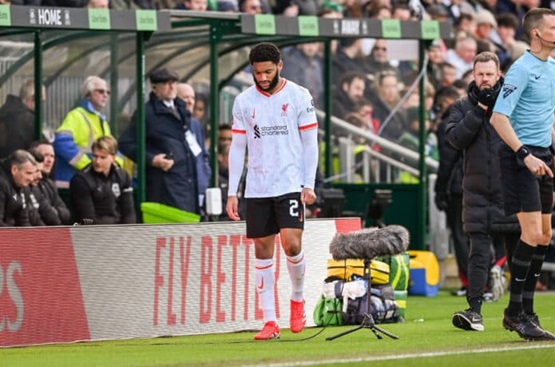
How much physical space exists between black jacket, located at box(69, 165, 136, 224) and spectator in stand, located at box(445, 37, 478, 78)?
8.34 meters

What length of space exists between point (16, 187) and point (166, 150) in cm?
260

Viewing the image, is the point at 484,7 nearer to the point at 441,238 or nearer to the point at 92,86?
the point at 441,238

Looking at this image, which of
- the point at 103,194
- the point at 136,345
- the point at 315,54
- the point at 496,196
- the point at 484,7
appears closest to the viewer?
the point at 136,345

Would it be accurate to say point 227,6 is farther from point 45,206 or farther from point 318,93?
point 45,206

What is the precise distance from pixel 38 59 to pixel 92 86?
2.23 ft

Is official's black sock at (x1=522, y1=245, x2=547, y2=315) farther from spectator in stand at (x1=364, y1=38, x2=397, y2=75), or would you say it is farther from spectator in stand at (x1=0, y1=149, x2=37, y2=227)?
spectator in stand at (x1=364, y1=38, x2=397, y2=75)

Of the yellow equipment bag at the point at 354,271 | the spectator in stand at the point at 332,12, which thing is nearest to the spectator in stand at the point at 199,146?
the spectator in stand at the point at 332,12

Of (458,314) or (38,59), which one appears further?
(38,59)

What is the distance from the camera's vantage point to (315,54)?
69.3 ft

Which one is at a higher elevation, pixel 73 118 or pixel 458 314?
pixel 73 118

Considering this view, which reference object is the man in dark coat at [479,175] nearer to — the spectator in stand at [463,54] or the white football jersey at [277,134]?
the white football jersey at [277,134]

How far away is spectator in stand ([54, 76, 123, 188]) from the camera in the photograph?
1769cm

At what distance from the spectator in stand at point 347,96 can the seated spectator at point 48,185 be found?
538 cm

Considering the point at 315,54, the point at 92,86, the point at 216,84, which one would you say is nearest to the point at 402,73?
the point at 315,54
